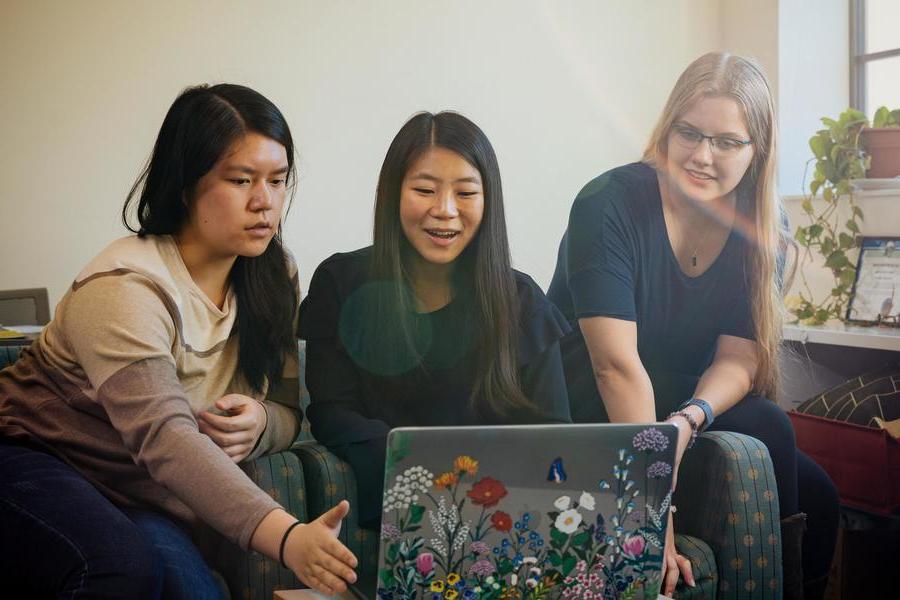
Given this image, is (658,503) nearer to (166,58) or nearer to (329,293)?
(329,293)

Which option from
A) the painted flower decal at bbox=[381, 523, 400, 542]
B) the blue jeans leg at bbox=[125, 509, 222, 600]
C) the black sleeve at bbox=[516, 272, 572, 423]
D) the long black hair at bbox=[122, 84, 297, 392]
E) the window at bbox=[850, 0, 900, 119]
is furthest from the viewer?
the window at bbox=[850, 0, 900, 119]

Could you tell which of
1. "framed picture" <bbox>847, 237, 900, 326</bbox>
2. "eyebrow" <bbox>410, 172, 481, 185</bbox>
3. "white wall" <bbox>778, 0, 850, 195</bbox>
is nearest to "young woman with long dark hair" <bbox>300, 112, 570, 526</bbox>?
"eyebrow" <bbox>410, 172, 481, 185</bbox>

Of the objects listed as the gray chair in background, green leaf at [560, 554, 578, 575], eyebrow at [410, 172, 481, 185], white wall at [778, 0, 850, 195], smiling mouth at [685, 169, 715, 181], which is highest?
white wall at [778, 0, 850, 195]

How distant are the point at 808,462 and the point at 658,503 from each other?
3.00 feet

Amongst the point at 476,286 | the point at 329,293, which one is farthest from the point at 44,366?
the point at 476,286

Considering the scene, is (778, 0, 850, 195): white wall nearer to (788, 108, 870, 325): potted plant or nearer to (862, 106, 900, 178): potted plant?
(788, 108, 870, 325): potted plant

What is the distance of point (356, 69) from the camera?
2.98 meters

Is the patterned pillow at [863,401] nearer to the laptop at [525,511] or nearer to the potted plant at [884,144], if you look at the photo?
the potted plant at [884,144]

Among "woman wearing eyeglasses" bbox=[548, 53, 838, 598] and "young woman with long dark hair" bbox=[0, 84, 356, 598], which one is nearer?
"young woman with long dark hair" bbox=[0, 84, 356, 598]

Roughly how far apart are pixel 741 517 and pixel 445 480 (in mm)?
785

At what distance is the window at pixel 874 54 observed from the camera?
3.31m

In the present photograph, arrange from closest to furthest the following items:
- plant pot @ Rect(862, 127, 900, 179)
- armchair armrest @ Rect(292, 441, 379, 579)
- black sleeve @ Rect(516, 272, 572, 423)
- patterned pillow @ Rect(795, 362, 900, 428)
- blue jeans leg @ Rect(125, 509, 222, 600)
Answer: blue jeans leg @ Rect(125, 509, 222, 600) < armchair armrest @ Rect(292, 441, 379, 579) < black sleeve @ Rect(516, 272, 572, 423) < patterned pillow @ Rect(795, 362, 900, 428) < plant pot @ Rect(862, 127, 900, 179)

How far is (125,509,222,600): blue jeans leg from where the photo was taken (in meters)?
1.26

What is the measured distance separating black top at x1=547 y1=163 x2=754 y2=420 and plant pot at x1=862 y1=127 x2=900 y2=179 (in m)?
1.19
